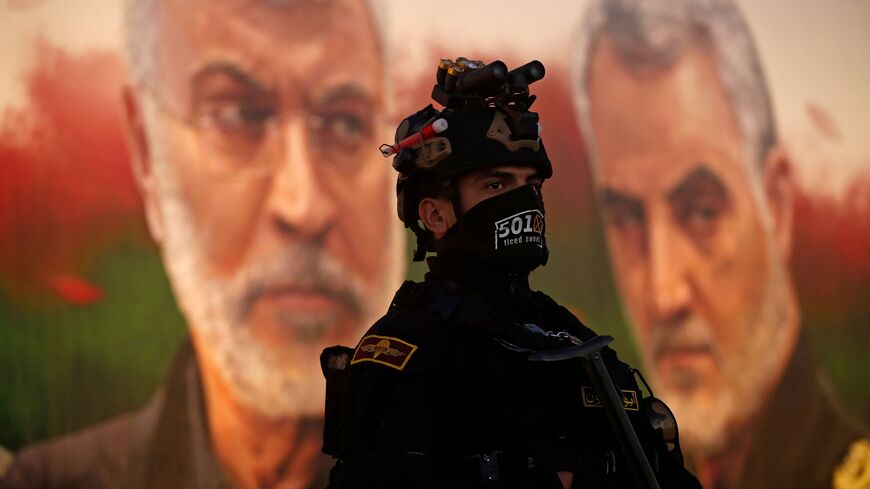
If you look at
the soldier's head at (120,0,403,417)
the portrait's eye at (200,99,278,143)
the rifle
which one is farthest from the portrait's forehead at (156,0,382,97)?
the rifle

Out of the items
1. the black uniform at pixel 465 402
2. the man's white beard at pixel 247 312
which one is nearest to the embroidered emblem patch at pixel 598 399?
the black uniform at pixel 465 402

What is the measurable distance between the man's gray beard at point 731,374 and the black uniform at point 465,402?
8.70 ft

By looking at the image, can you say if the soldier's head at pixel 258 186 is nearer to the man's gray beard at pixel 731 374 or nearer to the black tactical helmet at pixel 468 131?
the man's gray beard at pixel 731 374

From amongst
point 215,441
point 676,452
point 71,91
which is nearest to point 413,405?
point 676,452

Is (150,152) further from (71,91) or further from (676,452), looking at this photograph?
(676,452)

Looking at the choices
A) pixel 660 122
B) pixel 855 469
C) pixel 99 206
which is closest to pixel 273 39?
pixel 99 206

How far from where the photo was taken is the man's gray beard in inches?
194

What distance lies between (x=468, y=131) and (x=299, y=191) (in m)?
2.37

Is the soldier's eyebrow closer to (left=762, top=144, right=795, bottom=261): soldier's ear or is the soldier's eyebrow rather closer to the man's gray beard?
(left=762, top=144, right=795, bottom=261): soldier's ear

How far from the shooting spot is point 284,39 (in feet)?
15.3

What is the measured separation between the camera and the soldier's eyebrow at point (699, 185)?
5.10 metres

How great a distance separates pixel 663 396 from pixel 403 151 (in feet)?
9.33

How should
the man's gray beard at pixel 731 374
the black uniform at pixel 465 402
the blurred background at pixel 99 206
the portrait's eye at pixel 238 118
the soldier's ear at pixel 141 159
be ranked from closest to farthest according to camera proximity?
the black uniform at pixel 465 402 < the blurred background at pixel 99 206 < the soldier's ear at pixel 141 159 < the portrait's eye at pixel 238 118 < the man's gray beard at pixel 731 374

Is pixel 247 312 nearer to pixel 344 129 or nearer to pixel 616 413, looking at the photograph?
pixel 344 129
